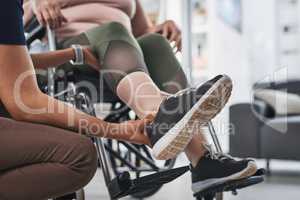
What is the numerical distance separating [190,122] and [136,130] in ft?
0.40

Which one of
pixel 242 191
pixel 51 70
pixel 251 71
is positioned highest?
pixel 51 70

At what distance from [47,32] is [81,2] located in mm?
212

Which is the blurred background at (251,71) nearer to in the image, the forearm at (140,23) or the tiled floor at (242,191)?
the tiled floor at (242,191)

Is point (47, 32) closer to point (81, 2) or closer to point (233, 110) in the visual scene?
point (81, 2)

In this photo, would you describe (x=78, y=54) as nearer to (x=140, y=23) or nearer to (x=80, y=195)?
(x=80, y=195)

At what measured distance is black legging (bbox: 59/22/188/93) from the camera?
1.28m

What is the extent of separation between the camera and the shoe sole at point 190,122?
38.3 inches

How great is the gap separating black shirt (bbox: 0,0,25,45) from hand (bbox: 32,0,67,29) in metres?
0.56

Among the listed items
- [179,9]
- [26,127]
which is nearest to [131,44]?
[26,127]

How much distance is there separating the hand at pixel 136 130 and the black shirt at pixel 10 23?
0.29 metres

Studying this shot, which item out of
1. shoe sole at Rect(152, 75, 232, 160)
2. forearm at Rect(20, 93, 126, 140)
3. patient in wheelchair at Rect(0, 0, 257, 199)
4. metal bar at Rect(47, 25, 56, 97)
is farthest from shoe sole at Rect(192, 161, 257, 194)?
metal bar at Rect(47, 25, 56, 97)

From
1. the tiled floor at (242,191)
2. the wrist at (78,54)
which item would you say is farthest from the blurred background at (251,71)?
the wrist at (78,54)

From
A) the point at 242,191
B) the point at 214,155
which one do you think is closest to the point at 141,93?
the point at 214,155

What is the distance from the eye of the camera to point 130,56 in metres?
1.28
